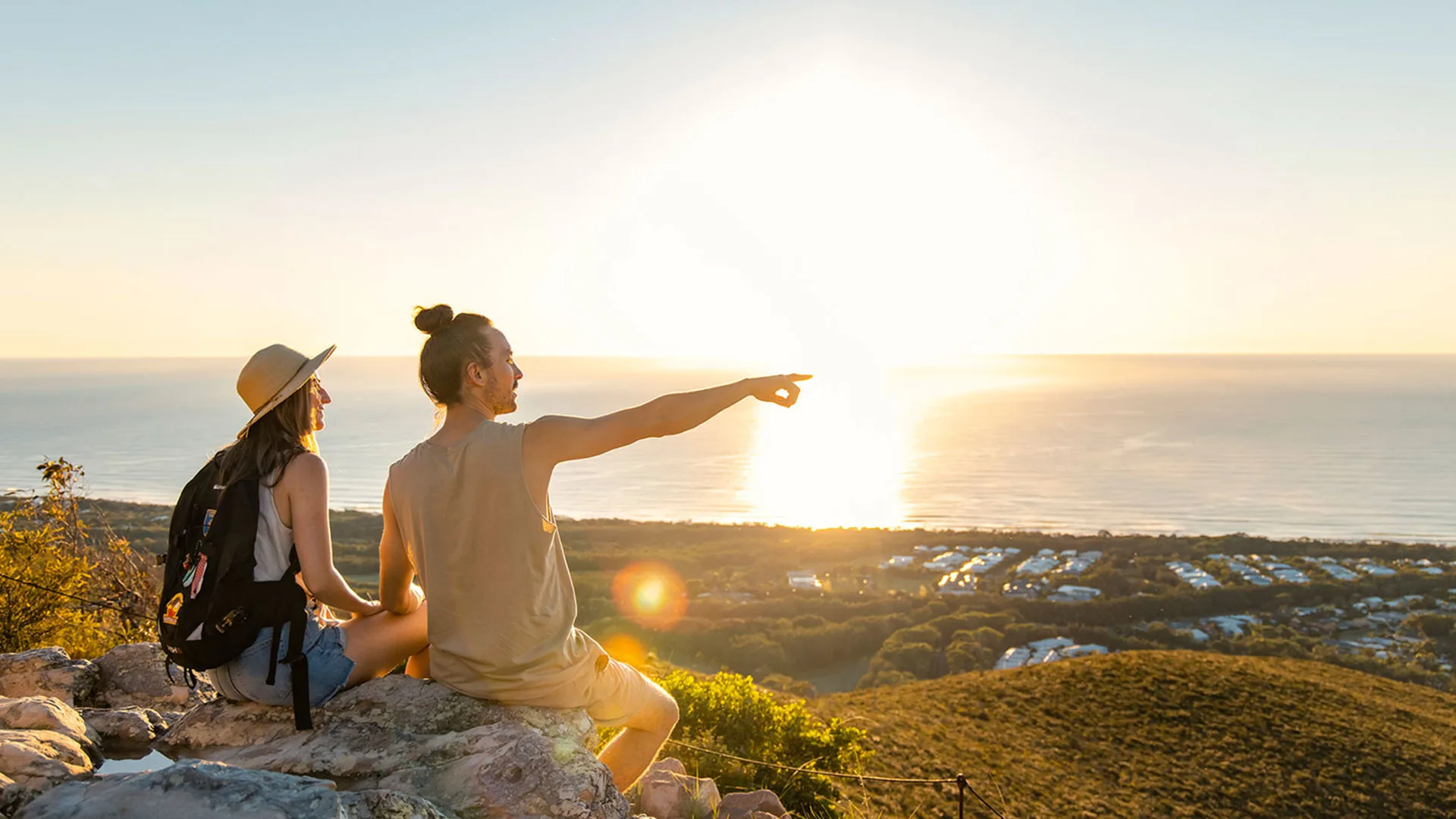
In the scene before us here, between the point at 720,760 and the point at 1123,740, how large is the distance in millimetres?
9924

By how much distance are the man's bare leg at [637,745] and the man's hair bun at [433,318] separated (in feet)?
4.97

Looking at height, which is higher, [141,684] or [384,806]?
[384,806]

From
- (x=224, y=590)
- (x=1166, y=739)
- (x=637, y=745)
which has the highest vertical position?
(x=224, y=590)

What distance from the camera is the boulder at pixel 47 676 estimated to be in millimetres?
4109

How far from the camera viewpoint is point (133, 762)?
287cm

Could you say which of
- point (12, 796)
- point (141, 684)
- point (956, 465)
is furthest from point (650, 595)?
point (956, 465)

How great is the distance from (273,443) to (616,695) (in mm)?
1406

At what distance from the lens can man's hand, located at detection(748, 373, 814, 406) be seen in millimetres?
2695

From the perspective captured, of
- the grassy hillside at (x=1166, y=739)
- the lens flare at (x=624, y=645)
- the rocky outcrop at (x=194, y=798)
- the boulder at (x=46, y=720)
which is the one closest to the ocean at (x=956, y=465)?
the lens flare at (x=624, y=645)

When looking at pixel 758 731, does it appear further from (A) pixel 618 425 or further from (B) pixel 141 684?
(A) pixel 618 425

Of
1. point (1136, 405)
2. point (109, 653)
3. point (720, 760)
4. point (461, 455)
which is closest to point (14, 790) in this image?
point (461, 455)

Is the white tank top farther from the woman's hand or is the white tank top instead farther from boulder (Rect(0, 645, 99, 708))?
boulder (Rect(0, 645, 99, 708))

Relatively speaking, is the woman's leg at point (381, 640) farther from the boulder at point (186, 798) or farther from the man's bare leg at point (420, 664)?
the boulder at point (186, 798)

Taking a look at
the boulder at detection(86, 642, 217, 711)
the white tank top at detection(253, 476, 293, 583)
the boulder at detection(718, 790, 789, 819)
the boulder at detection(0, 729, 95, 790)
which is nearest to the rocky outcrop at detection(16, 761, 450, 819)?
the boulder at detection(0, 729, 95, 790)
